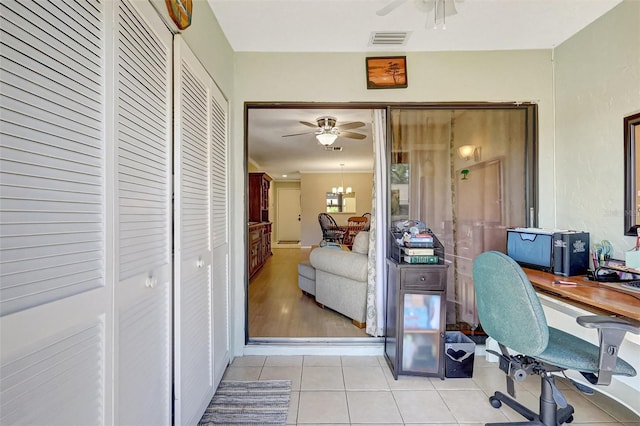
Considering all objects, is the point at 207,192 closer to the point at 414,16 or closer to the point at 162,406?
the point at 162,406

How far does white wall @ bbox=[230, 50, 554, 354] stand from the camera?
2.55m

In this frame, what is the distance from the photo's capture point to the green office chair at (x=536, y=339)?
137 cm

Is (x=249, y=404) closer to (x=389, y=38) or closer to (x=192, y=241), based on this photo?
(x=192, y=241)

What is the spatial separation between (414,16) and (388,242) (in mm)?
1728

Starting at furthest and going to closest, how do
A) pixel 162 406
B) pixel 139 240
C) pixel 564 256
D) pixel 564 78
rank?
pixel 564 78 < pixel 564 256 < pixel 162 406 < pixel 139 240

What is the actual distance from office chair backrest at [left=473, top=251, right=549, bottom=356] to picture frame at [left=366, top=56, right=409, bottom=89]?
1.64m

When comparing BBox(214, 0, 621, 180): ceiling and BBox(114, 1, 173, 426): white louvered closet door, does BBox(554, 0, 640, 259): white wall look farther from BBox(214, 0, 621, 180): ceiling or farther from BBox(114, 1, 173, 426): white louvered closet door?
BBox(114, 1, 173, 426): white louvered closet door

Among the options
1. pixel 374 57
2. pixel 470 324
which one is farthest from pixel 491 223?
pixel 374 57

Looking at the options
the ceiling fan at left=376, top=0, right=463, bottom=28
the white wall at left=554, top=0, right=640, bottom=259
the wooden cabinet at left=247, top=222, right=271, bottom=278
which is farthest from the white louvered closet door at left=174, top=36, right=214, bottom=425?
the wooden cabinet at left=247, top=222, right=271, bottom=278

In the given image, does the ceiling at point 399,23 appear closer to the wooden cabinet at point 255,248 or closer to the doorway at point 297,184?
the doorway at point 297,184

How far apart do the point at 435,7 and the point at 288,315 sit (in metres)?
3.08

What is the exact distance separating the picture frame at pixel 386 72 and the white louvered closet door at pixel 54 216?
2.02 metres

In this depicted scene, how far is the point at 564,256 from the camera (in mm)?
2043

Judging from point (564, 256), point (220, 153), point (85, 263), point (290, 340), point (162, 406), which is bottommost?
point (290, 340)
